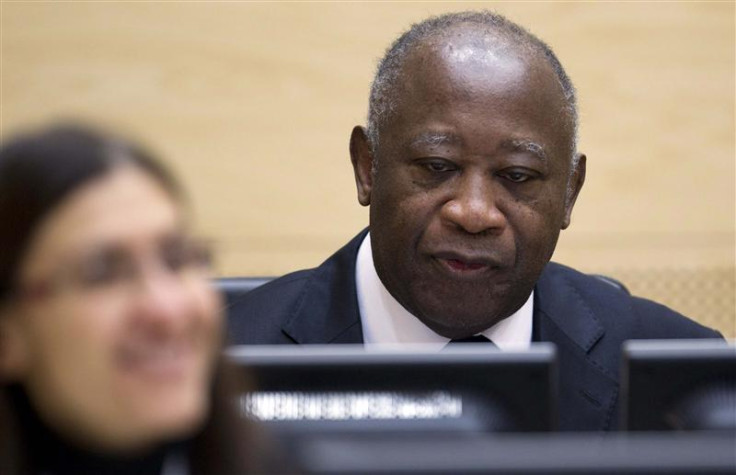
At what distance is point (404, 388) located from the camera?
3.98 feet

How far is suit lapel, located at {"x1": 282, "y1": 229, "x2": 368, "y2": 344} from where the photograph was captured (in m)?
2.01

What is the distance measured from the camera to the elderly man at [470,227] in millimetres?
1916

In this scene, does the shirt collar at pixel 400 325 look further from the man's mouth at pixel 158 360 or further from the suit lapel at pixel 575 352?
the man's mouth at pixel 158 360

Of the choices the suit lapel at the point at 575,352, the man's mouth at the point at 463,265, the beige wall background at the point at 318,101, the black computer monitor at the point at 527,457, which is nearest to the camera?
the black computer monitor at the point at 527,457

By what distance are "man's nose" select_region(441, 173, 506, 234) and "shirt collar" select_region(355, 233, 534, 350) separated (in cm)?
18

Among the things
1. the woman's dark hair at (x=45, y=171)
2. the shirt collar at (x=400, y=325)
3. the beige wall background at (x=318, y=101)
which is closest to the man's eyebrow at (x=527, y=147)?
the shirt collar at (x=400, y=325)

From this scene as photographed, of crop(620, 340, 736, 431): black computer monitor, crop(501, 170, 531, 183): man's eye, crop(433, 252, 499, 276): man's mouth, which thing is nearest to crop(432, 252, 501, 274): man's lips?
crop(433, 252, 499, 276): man's mouth

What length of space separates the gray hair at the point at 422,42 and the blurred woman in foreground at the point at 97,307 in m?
1.04

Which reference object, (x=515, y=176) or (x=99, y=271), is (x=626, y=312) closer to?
(x=515, y=176)

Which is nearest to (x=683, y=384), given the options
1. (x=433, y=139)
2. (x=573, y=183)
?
(x=433, y=139)

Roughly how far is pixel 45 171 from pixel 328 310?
3.52 feet

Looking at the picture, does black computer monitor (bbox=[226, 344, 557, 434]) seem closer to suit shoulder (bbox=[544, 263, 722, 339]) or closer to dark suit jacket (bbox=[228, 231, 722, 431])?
dark suit jacket (bbox=[228, 231, 722, 431])

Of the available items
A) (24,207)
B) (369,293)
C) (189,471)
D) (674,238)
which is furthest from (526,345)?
(674,238)

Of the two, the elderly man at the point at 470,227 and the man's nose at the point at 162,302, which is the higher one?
the man's nose at the point at 162,302
